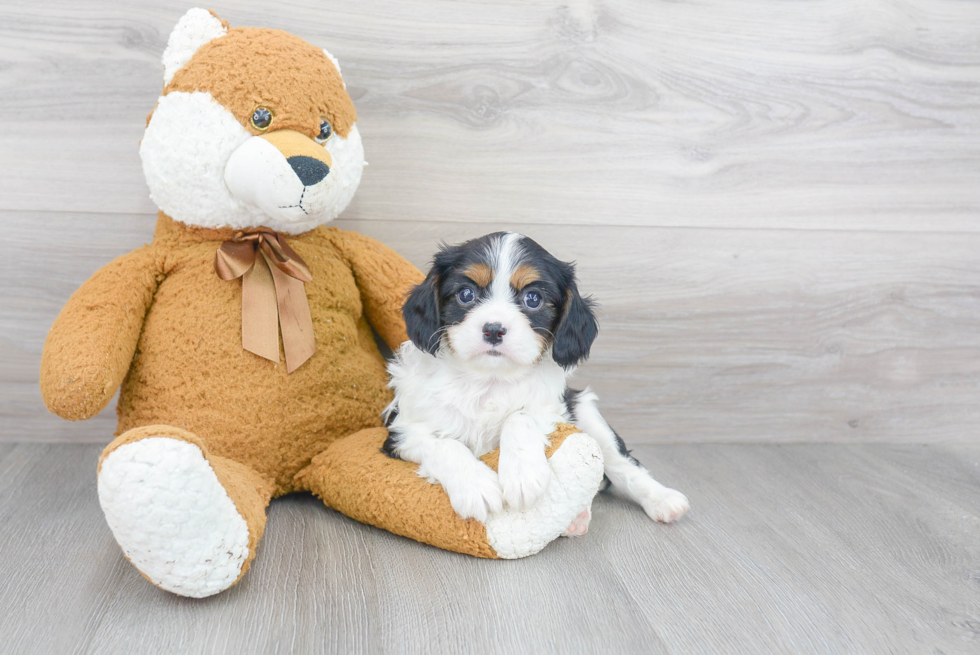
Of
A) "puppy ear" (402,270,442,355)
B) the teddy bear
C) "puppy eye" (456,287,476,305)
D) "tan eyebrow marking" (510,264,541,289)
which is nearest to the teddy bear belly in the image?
the teddy bear

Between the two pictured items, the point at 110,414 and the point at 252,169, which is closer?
the point at 252,169

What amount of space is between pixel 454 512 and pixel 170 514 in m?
Result: 0.53

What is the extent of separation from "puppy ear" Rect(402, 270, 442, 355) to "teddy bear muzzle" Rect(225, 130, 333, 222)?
0.95 ft

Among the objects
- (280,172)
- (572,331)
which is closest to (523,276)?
(572,331)

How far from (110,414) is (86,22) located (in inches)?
40.2

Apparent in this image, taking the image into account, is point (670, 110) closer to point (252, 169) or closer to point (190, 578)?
point (252, 169)

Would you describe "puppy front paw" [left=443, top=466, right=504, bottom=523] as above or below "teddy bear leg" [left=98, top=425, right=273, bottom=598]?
below

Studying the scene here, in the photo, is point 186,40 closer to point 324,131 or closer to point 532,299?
point 324,131

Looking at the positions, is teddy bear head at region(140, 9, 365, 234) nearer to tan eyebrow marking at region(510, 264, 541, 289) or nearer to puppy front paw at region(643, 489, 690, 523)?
tan eyebrow marking at region(510, 264, 541, 289)

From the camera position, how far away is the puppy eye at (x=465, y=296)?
4.90ft

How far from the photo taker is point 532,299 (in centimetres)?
150

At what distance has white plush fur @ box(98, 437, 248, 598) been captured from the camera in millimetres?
1144

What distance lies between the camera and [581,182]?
206cm

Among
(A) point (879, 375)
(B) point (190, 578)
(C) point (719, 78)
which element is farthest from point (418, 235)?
(A) point (879, 375)
